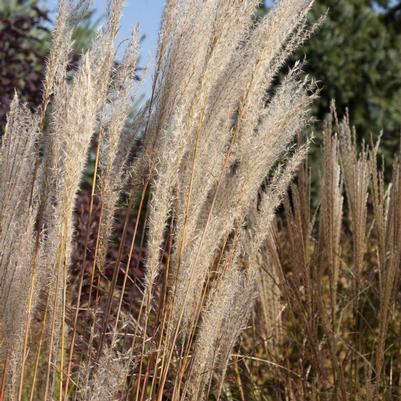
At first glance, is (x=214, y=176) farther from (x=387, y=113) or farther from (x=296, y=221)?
(x=387, y=113)

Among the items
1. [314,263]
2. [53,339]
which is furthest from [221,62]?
[314,263]

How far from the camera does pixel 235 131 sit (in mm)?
2381

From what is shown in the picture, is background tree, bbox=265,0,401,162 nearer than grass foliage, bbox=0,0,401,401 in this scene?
No

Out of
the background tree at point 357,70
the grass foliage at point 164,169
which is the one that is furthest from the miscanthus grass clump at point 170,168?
the background tree at point 357,70

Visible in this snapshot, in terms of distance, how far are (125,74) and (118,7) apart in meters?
0.18

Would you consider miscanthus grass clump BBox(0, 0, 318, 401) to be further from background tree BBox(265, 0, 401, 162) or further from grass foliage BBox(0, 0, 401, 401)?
background tree BBox(265, 0, 401, 162)

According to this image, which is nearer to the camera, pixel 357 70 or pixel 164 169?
pixel 164 169

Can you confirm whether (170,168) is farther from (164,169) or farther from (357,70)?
(357,70)

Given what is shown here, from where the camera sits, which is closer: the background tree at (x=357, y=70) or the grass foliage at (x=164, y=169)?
the grass foliage at (x=164, y=169)

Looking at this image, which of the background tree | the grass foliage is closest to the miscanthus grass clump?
the grass foliage

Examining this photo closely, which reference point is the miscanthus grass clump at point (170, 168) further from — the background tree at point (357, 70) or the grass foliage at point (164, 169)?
the background tree at point (357, 70)

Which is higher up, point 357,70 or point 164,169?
point 357,70

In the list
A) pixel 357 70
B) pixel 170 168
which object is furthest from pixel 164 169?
pixel 357 70

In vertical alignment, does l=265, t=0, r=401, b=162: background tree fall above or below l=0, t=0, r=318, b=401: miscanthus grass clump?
above
